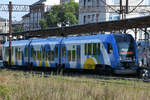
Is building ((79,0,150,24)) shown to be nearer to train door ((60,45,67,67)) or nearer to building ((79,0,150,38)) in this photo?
building ((79,0,150,38))

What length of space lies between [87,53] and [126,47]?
2852 millimetres

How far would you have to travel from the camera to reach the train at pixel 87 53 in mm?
23625

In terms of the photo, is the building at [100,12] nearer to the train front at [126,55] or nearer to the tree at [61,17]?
the tree at [61,17]

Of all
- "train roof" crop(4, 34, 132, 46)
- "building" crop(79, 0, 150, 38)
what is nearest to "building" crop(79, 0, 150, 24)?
"building" crop(79, 0, 150, 38)

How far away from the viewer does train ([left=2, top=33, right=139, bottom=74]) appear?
23625mm

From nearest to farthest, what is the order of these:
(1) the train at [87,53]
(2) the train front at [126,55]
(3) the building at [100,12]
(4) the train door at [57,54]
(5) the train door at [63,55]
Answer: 1. (2) the train front at [126,55]
2. (1) the train at [87,53]
3. (5) the train door at [63,55]
4. (4) the train door at [57,54]
5. (3) the building at [100,12]

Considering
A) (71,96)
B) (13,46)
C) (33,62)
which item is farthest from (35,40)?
(71,96)

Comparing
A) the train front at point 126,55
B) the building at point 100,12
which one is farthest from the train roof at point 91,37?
the building at point 100,12

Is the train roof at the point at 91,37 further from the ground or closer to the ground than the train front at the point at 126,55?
further from the ground

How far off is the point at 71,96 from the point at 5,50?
2963 cm

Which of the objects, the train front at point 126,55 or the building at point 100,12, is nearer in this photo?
the train front at point 126,55

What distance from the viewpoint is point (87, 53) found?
83.7 ft

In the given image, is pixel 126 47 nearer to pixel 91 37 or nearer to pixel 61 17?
pixel 91 37

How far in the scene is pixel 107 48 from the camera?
2373cm
